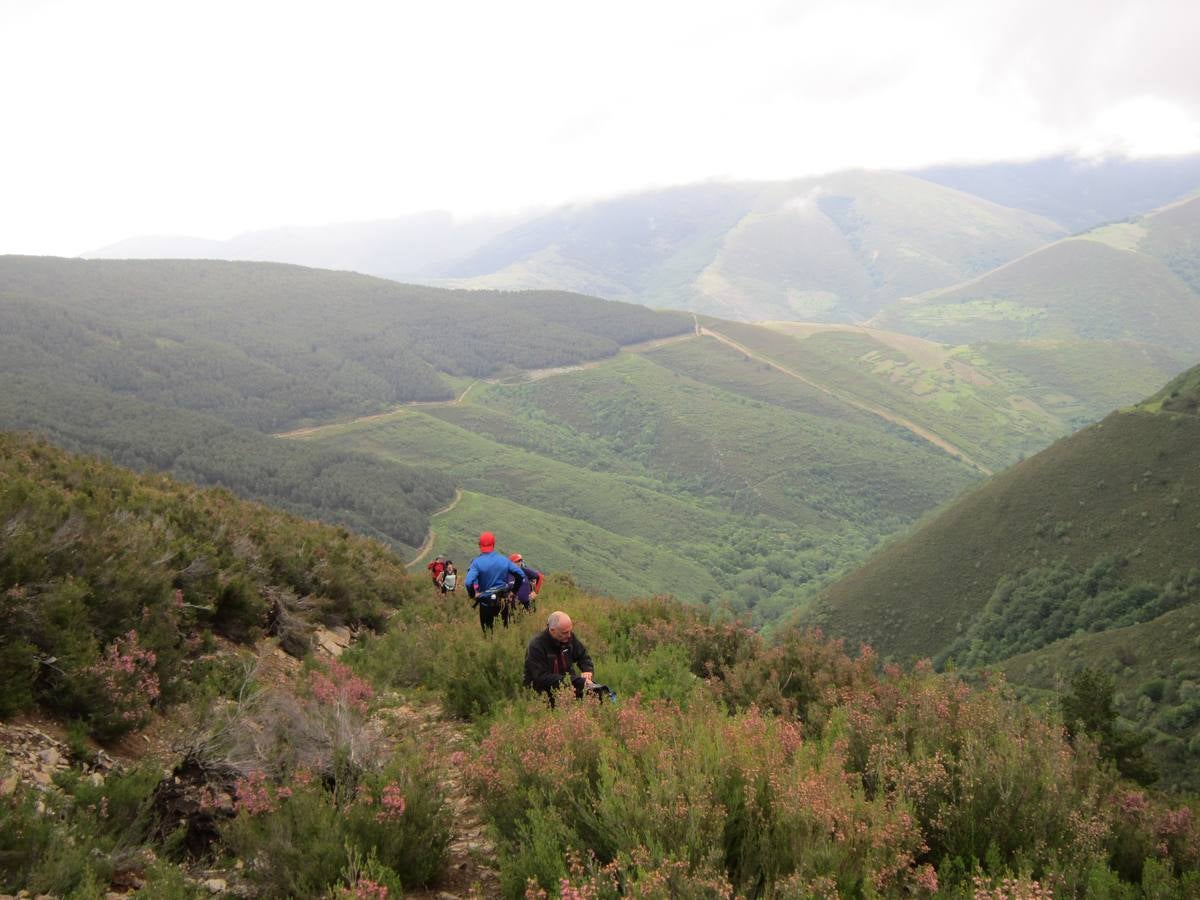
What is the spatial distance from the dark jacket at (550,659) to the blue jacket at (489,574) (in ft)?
8.98

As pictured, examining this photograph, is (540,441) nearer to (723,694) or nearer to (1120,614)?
(1120,614)

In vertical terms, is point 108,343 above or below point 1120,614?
above

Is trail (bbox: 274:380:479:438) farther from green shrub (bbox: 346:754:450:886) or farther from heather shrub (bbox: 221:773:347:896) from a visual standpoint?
green shrub (bbox: 346:754:450:886)

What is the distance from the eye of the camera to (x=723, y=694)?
7746 millimetres

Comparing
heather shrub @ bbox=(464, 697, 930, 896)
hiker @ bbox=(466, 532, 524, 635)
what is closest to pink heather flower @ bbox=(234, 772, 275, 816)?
heather shrub @ bbox=(464, 697, 930, 896)

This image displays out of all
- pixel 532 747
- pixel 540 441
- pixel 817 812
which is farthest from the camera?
pixel 540 441

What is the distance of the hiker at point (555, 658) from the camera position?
7.05m

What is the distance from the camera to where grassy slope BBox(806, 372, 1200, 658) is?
56.7 metres

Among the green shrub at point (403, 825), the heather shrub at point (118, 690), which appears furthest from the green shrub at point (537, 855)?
the heather shrub at point (118, 690)

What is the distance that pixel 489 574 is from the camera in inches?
393

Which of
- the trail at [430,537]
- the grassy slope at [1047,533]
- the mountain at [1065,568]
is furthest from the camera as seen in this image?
the trail at [430,537]

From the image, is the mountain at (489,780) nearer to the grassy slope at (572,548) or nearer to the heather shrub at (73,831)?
the heather shrub at (73,831)

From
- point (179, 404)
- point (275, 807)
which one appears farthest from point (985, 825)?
point (179, 404)

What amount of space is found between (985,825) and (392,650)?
7713 millimetres
